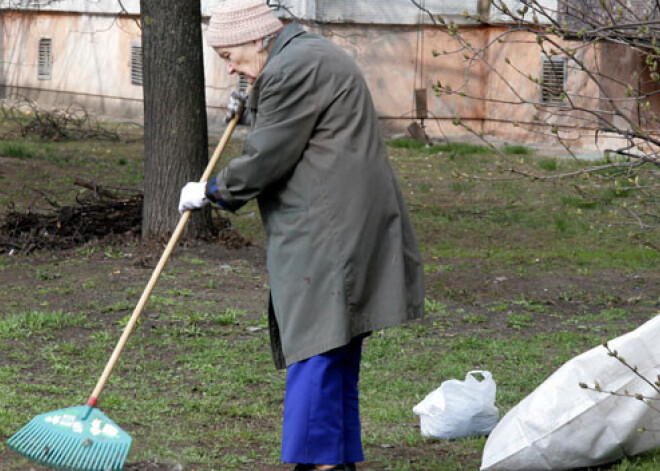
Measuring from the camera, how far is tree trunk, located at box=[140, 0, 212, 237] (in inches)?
316

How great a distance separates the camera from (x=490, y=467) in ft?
13.2

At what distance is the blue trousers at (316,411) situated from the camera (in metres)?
3.60

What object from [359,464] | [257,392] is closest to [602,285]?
[257,392]

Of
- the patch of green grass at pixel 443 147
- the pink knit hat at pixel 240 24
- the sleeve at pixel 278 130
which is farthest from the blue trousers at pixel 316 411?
the patch of green grass at pixel 443 147

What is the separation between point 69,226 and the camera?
867 centimetres

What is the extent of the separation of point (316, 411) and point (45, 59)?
2152cm

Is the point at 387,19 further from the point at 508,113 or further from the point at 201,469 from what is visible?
the point at 201,469

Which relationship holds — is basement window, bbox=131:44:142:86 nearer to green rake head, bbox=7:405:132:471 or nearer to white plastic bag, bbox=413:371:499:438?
white plastic bag, bbox=413:371:499:438

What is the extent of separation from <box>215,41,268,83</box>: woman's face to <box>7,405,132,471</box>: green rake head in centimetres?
140

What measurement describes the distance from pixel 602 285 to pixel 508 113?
1107 centimetres

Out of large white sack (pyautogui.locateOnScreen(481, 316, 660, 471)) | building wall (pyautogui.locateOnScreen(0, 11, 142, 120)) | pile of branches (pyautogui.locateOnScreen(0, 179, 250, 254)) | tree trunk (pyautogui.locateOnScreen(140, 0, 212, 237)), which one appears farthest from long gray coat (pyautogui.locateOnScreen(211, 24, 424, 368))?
building wall (pyautogui.locateOnScreen(0, 11, 142, 120))

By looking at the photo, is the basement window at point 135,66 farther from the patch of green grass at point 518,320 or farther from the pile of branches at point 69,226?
the patch of green grass at point 518,320

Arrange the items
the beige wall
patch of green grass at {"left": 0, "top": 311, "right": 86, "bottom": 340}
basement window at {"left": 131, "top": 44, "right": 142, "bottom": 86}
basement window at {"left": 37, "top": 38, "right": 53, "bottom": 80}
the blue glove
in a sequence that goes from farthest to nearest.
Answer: basement window at {"left": 37, "top": 38, "right": 53, "bottom": 80}
basement window at {"left": 131, "top": 44, "right": 142, "bottom": 86}
the beige wall
patch of green grass at {"left": 0, "top": 311, "right": 86, "bottom": 340}
the blue glove

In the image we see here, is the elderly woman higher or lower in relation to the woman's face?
lower
